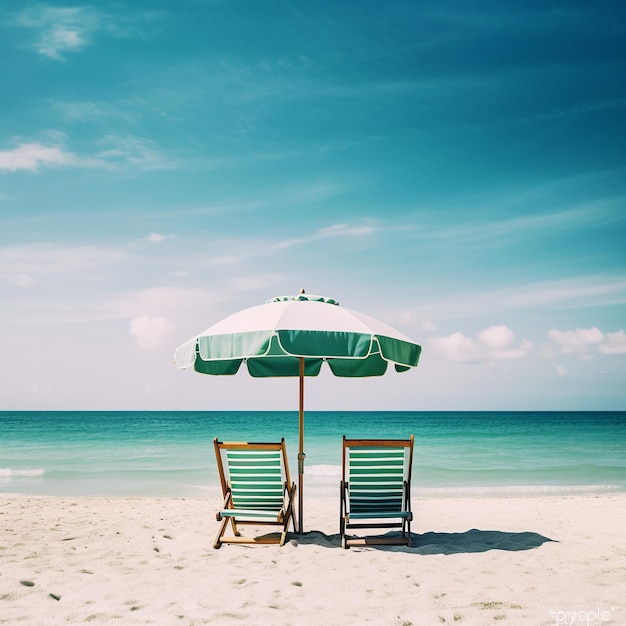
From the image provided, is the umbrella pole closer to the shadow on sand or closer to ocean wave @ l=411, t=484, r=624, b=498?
the shadow on sand

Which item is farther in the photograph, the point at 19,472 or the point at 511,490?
the point at 19,472

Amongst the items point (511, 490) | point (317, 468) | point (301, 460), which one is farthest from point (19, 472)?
point (301, 460)

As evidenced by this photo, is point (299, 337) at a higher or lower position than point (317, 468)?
higher

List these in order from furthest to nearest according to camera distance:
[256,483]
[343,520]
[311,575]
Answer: [343,520]
[256,483]
[311,575]

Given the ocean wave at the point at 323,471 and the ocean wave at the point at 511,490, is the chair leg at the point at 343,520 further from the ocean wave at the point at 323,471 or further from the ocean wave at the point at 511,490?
the ocean wave at the point at 323,471

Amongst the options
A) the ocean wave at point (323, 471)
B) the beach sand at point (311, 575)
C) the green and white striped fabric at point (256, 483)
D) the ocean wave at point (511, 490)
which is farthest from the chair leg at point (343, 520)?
the ocean wave at point (323, 471)

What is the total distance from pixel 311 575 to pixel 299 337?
180 cm

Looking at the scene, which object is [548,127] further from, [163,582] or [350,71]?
[163,582]

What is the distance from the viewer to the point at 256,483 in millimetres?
5145

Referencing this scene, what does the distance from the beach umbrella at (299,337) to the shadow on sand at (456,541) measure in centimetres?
29

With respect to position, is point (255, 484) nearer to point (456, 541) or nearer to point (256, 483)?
point (256, 483)

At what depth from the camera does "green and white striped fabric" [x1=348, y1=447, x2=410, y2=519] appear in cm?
516

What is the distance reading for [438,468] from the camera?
1712cm

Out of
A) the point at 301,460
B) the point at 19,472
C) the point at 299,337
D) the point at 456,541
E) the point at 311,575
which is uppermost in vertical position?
the point at 299,337
